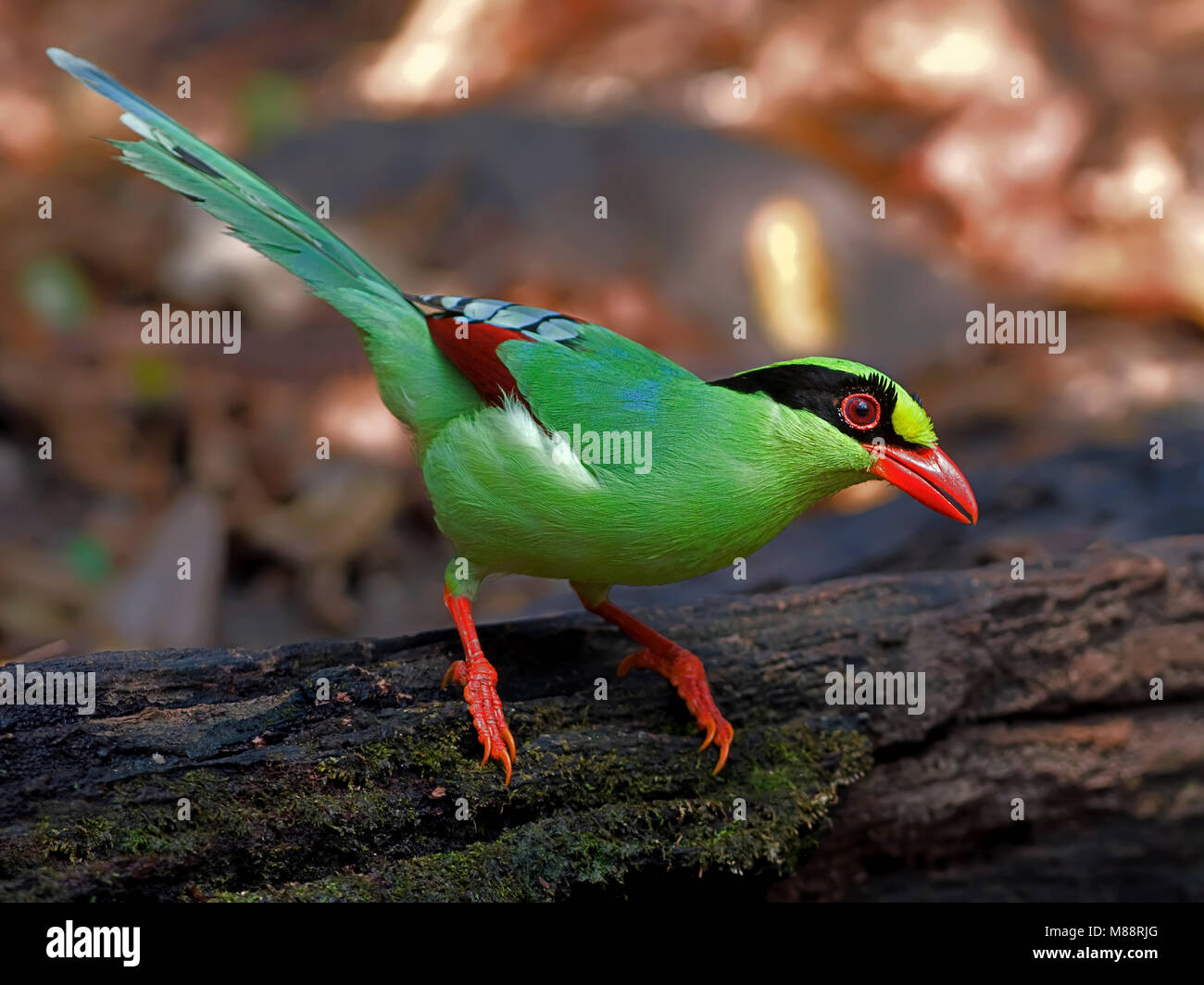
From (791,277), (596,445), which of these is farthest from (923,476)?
(791,277)

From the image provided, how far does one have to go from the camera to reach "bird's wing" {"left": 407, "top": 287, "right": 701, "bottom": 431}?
12.1ft

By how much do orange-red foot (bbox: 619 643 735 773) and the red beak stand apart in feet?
3.39

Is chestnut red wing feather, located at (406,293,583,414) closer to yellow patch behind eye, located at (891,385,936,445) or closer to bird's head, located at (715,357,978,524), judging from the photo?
bird's head, located at (715,357,978,524)

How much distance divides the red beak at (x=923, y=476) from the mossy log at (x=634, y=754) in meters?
1.08

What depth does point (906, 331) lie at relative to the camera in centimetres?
1112

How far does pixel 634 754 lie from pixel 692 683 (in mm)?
389

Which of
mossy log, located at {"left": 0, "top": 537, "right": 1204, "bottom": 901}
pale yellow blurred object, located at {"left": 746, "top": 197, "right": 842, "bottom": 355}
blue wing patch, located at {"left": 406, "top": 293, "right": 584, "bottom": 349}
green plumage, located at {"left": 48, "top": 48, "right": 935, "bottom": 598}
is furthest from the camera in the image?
pale yellow blurred object, located at {"left": 746, "top": 197, "right": 842, "bottom": 355}

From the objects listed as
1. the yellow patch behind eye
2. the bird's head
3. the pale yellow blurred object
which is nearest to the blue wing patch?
the bird's head

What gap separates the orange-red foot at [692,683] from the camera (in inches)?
158

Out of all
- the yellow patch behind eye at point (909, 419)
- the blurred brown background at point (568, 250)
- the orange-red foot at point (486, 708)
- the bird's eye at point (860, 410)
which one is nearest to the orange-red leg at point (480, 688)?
the orange-red foot at point (486, 708)

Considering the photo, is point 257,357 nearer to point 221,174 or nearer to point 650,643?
point 221,174

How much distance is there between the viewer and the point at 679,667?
4.14 metres

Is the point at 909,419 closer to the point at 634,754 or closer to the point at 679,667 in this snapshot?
the point at 679,667

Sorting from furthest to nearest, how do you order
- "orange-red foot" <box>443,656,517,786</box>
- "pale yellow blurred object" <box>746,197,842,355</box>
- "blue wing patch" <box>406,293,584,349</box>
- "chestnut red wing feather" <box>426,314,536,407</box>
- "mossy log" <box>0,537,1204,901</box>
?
"pale yellow blurred object" <box>746,197,842,355</box> → "blue wing patch" <box>406,293,584,349</box> → "chestnut red wing feather" <box>426,314,536,407</box> → "orange-red foot" <box>443,656,517,786</box> → "mossy log" <box>0,537,1204,901</box>
